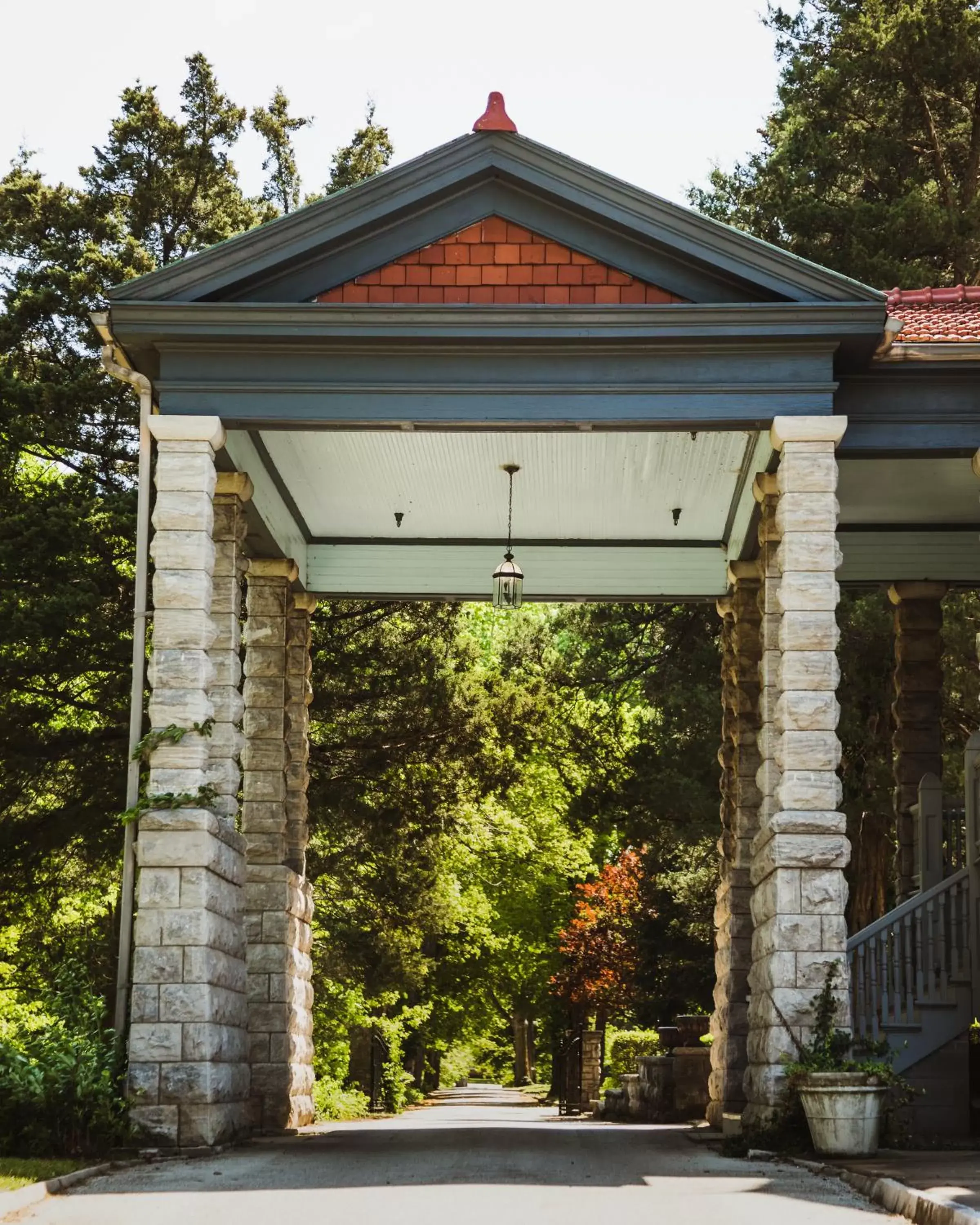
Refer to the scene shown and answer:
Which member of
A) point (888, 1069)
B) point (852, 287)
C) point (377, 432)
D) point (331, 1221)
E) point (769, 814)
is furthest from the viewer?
point (377, 432)

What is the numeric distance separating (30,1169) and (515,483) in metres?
9.23

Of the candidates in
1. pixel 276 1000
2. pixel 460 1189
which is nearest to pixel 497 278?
pixel 460 1189

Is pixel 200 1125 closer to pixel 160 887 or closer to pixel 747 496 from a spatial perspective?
pixel 160 887

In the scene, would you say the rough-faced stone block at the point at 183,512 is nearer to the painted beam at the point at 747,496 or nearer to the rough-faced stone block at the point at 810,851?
the painted beam at the point at 747,496

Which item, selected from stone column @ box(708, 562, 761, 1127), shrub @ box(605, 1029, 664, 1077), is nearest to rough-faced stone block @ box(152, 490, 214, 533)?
stone column @ box(708, 562, 761, 1127)

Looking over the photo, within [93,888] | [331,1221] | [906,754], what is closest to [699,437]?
[906,754]

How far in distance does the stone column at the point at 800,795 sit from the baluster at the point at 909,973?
1.94 metres

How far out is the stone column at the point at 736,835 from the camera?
17938 millimetres

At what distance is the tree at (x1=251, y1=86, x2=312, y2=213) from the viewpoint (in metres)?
27.7

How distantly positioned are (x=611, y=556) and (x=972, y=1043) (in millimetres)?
6592

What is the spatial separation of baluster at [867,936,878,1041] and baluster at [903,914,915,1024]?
10.4 inches

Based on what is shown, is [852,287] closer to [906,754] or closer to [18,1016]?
[906,754]

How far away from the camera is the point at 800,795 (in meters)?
13.7

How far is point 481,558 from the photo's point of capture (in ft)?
67.7
